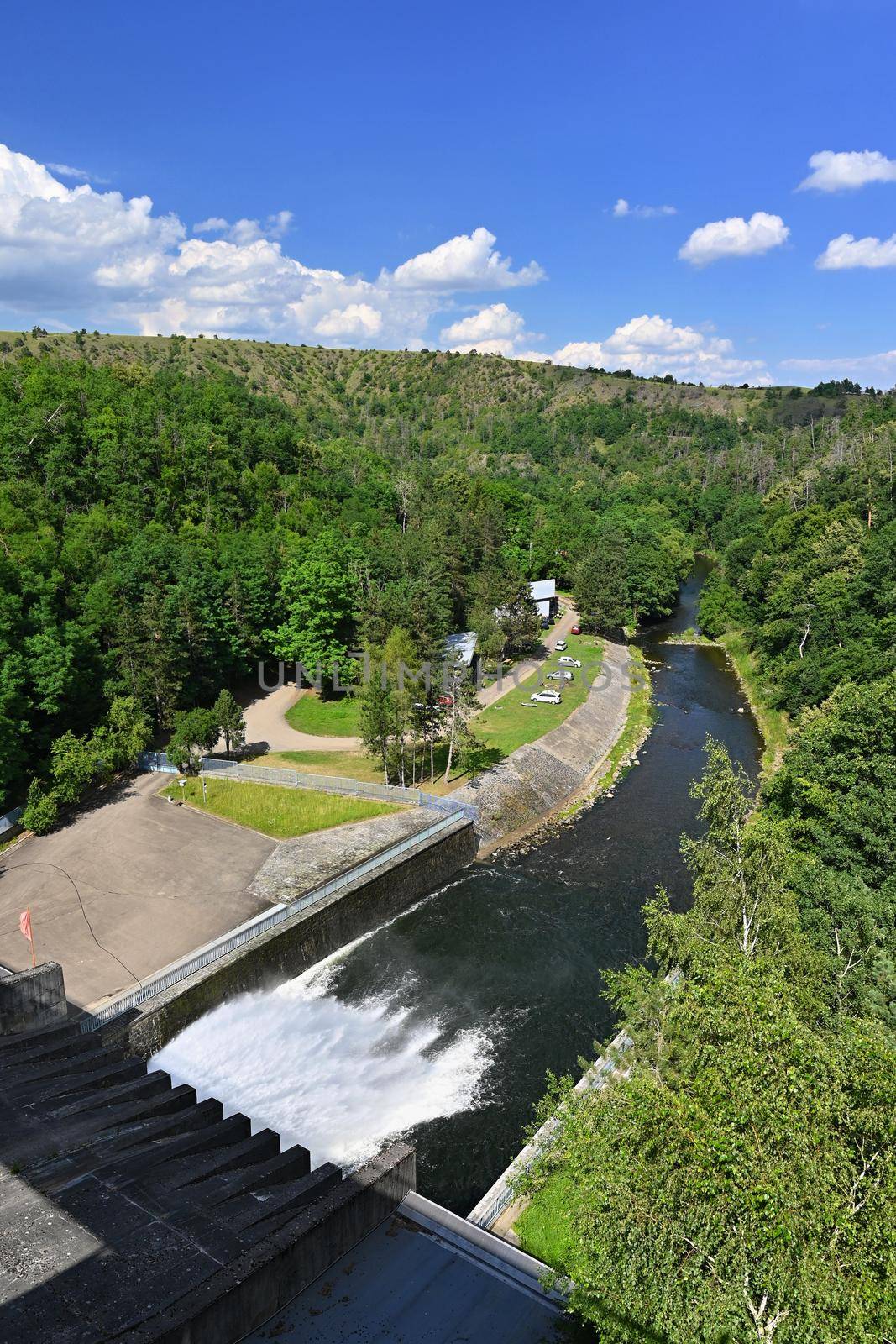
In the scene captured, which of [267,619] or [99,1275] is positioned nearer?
[99,1275]

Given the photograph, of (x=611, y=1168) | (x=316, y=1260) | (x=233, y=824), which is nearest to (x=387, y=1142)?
(x=316, y=1260)

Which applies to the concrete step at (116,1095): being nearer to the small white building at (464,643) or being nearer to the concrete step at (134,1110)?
the concrete step at (134,1110)

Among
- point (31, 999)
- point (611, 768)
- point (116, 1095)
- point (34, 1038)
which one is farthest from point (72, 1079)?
point (611, 768)

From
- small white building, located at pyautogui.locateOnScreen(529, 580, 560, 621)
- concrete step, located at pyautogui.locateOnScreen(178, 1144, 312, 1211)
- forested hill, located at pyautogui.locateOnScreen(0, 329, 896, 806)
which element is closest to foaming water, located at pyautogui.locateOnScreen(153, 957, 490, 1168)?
concrete step, located at pyautogui.locateOnScreen(178, 1144, 312, 1211)

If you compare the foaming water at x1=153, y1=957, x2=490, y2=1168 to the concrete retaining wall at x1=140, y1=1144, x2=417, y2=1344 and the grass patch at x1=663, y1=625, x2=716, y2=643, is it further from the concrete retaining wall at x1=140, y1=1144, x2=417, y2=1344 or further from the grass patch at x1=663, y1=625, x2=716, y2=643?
the grass patch at x1=663, y1=625, x2=716, y2=643

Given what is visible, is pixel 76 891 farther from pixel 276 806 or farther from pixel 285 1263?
pixel 285 1263

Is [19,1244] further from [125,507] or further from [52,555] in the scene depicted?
[125,507]

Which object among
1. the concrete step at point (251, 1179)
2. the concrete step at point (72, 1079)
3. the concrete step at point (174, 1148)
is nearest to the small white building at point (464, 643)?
the concrete step at point (72, 1079)
